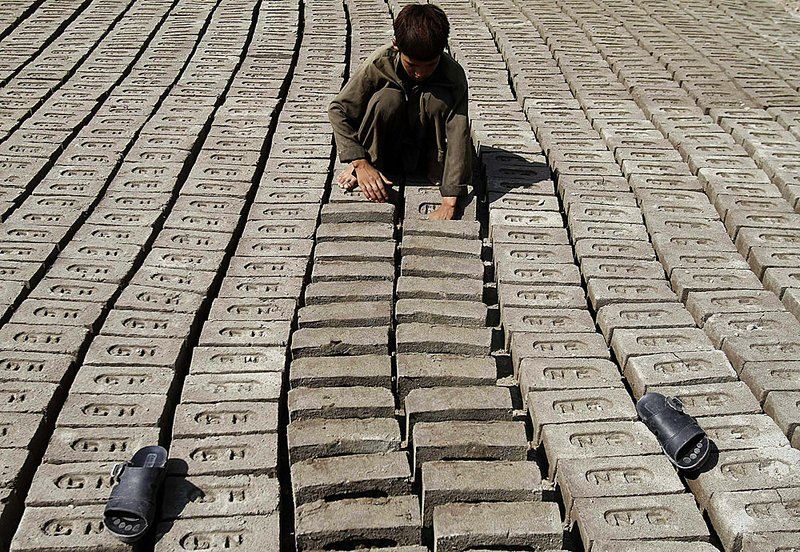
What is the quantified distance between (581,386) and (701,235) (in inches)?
74.7

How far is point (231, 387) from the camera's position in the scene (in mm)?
3770

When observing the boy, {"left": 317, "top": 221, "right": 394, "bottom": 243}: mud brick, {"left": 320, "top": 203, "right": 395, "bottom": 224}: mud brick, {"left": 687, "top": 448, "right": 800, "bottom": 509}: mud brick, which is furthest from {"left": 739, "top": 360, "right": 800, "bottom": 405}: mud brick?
{"left": 320, "top": 203, "right": 395, "bottom": 224}: mud brick

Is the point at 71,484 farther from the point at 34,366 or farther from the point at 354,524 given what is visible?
the point at 354,524

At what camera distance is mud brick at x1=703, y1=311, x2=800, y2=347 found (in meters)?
4.27

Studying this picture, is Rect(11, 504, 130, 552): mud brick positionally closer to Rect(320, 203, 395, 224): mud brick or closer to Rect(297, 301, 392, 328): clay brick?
Rect(297, 301, 392, 328): clay brick

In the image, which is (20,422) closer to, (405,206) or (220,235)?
(220,235)

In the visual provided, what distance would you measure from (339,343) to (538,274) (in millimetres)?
1384

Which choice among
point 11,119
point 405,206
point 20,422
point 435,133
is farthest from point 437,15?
point 11,119

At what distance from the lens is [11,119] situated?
20.8 feet

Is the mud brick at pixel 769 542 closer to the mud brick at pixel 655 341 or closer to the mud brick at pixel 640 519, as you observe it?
the mud brick at pixel 640 519

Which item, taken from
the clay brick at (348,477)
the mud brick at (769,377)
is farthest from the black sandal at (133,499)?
the mud brick at (769,377)

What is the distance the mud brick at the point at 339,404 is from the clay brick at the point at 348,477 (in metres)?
0.30

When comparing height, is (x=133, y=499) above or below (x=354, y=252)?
above

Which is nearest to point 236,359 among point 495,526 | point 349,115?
point 495,526
